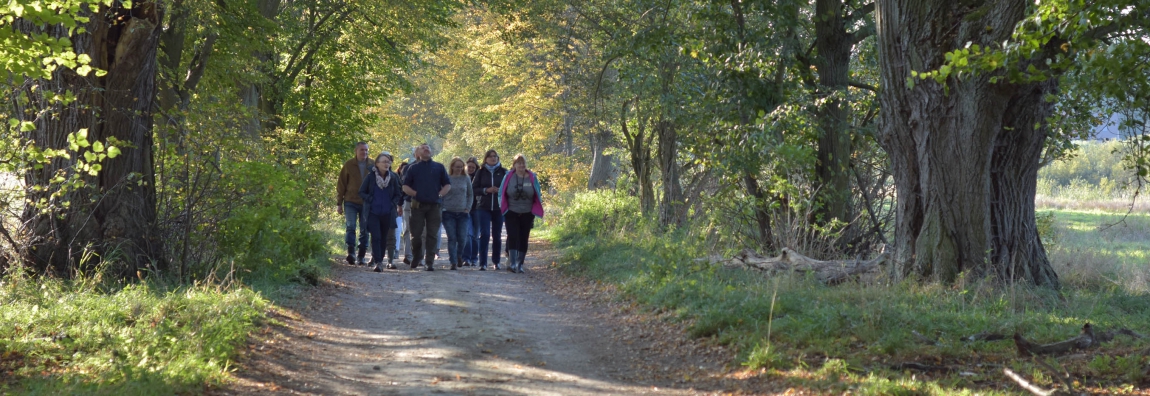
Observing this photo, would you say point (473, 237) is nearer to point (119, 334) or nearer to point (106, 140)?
point (106, 140)

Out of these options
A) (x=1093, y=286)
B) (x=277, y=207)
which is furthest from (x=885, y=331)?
(x=277, y=207)

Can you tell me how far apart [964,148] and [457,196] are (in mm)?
7266

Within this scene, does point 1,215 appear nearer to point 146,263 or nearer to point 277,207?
point 146,263

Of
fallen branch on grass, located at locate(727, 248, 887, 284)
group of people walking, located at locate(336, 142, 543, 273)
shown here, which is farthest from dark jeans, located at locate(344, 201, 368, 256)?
fallen branch on grass, located at locate(727, 248, 887, 284)

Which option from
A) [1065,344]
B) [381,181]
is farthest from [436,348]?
[381,181]

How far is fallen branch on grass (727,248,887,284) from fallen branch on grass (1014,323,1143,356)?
3699 mm

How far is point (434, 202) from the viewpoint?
1358 centimetres

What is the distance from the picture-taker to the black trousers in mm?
13597

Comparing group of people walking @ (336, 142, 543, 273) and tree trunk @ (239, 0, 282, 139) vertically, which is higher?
tree trunk @ (239, 0, 282, 139)

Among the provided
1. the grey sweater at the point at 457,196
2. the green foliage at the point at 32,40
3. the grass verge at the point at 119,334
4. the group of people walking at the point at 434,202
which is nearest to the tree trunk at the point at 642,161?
the group of people walking at the point at 434,202

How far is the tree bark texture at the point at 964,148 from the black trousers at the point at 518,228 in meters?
5.84

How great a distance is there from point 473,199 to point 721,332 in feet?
23.7

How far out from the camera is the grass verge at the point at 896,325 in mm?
5656

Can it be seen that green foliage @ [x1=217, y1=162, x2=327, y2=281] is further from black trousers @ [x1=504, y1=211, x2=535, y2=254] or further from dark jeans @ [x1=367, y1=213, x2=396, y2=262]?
black trousers @ [x1=504, y1=211, x2=535, y2=254]
